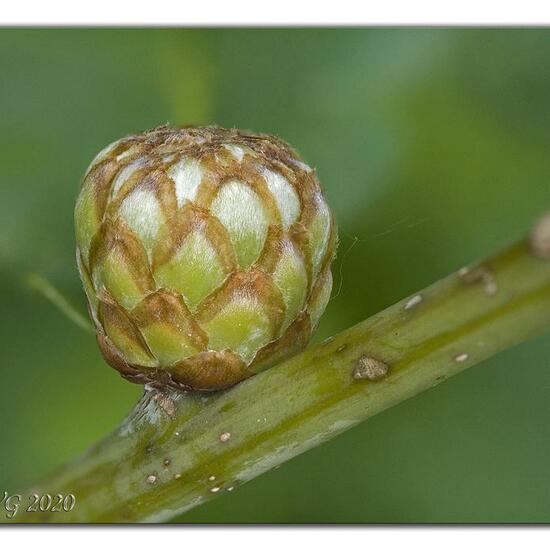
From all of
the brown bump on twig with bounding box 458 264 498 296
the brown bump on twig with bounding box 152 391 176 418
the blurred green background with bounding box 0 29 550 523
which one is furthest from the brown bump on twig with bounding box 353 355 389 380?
the blurred green background with bounding box 0 29 550 523

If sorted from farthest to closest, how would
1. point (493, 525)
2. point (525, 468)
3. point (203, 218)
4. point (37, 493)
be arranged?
point (525, 468), point (493, 525), point (37, 493), point (203, 218)

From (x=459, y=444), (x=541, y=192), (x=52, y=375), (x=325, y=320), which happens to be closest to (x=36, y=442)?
(x=52, y=375)

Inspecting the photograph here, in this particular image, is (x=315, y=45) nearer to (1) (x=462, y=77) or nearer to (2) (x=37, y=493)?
(1) (x=462, y=77)

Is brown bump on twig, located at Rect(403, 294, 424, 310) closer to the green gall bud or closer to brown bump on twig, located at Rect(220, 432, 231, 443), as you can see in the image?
the green gall bud

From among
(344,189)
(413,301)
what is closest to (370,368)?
(413,301)

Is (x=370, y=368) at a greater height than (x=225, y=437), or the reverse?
(x=370, y=368)

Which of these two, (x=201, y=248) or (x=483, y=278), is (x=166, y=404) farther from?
(x=483, y=278)
